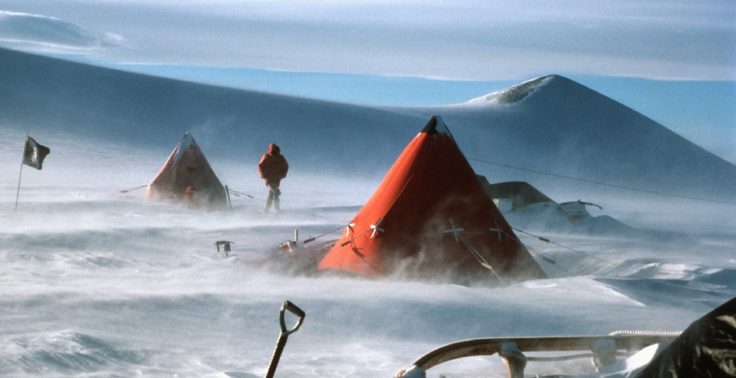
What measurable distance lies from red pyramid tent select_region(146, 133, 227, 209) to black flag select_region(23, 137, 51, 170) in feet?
7.15

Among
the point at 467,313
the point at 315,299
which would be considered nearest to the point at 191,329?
the point at 315,299

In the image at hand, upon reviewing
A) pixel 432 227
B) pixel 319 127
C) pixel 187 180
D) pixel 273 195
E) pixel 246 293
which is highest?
pixel 319 127

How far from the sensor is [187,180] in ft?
49.5

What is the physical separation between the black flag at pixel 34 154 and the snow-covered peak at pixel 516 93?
49942 millimetres

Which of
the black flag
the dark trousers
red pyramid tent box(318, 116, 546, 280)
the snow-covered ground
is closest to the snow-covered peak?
the snow-covered ground

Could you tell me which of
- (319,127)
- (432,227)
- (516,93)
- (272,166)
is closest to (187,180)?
(272,166)

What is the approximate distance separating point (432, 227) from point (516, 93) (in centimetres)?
5768

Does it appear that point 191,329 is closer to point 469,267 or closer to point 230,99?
point 469,267

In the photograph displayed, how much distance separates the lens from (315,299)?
280 inches

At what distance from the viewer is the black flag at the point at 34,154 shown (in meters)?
13.2

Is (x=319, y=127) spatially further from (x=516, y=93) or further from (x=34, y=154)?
(x=34, y=154)

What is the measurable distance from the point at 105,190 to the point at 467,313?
15.4 meters

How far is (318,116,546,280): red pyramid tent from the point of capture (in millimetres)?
7996

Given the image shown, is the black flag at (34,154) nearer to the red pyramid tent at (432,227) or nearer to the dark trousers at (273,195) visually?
the dark trousers at (273,195)
